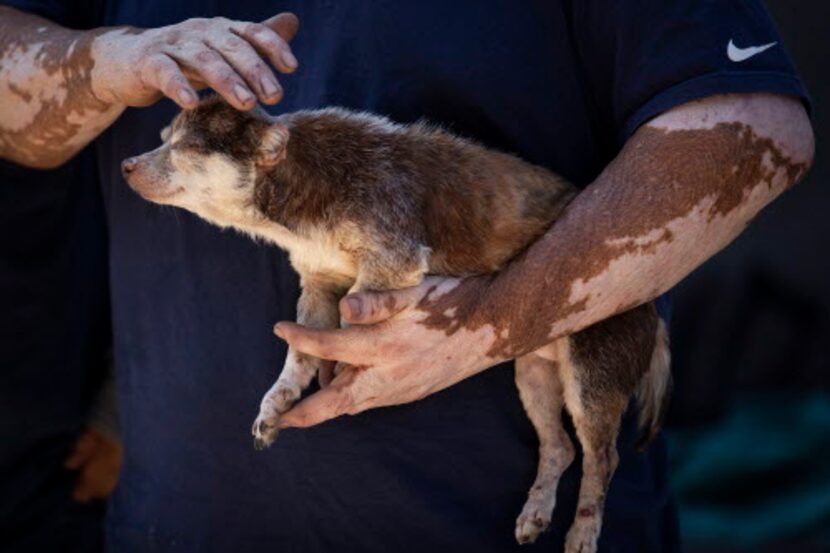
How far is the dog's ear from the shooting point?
2.44 m

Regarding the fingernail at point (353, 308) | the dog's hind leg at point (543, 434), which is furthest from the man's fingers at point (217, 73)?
the dog's hind leg at point (543, 434)

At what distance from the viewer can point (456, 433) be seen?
2.60 m

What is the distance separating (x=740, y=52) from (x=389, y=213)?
0.73 meters

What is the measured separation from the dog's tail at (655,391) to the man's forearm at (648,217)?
37cm

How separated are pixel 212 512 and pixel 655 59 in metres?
1.32

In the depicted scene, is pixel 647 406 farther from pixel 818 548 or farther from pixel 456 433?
pixel 818 548

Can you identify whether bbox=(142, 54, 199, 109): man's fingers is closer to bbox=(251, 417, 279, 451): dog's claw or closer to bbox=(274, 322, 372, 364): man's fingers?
bbox=(274, 322, 372, 364): man's fingers

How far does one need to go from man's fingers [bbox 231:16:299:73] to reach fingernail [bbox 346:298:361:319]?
440 millimetres

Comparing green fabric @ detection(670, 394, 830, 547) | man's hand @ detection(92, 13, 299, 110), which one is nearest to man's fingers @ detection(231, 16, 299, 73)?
man's hand @ detection(92, 13, 299, 110)

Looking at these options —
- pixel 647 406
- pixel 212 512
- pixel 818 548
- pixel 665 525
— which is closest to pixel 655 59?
pixel 647 406

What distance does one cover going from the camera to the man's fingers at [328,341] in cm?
237

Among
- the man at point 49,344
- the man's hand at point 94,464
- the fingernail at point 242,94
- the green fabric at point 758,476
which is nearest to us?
the fingernail at point 242,94

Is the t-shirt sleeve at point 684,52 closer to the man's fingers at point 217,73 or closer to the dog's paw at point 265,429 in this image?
the man's fingers at point 217,73

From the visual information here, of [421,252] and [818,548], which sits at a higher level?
[421,252]
